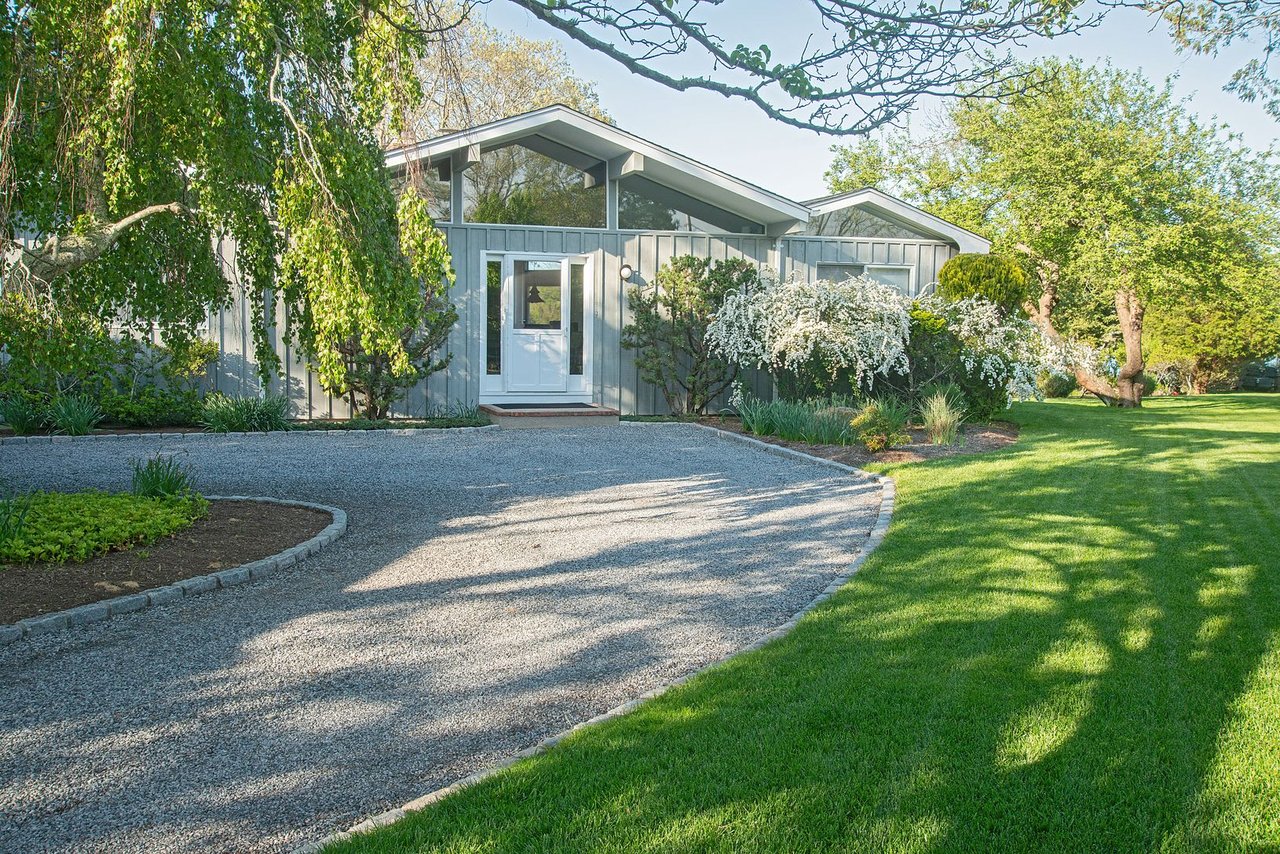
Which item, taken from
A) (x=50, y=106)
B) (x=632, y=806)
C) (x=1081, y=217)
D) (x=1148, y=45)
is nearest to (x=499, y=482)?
(x=50, y=106)

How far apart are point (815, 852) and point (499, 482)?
6.88 meters

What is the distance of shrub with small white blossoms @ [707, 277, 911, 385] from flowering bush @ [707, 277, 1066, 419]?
14 millimetres

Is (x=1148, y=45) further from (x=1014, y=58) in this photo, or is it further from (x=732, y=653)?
(x=732, y=653)

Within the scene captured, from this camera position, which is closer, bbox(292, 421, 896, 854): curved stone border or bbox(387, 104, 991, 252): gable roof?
bbox(292, 421, 896, 854): curved stone border

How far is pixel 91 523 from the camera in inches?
237

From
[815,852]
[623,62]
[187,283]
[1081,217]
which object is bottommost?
[815,852]

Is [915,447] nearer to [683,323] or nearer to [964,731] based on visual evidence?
[683,323]

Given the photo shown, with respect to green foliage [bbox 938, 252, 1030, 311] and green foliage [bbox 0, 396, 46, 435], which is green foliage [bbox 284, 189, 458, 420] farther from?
green foliage [bbox 938, 252, 1030, 311]

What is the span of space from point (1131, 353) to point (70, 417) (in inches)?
720

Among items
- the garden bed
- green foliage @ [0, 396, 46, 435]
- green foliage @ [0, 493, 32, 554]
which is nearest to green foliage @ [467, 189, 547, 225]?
the garden bed

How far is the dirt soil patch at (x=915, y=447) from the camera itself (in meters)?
10.4

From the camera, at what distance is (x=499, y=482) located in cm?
927

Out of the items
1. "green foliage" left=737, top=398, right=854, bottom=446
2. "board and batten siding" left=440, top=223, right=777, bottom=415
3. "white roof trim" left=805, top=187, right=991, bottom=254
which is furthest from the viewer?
"white roof trim" left=805, top=187, right=991, bottom=254

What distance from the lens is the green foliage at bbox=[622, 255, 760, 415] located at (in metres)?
14.5
